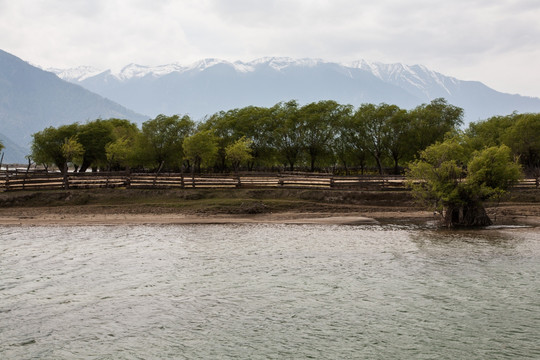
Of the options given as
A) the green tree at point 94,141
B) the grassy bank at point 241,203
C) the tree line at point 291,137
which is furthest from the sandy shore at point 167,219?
the green tree at point 94,141

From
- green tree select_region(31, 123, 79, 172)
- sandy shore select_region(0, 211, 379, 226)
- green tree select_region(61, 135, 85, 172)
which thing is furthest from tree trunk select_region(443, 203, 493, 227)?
green tree select_region(31, 123, 79, 172)

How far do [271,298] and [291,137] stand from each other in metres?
75.8

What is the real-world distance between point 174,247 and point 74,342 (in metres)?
15.9

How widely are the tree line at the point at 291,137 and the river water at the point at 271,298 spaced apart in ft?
172

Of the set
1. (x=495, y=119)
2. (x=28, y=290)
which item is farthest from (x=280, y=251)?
(x=495, y=119)

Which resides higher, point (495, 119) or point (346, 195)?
point (495, 119)

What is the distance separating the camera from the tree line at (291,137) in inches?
3292

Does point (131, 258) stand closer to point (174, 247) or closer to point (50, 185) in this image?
point (174, 247)

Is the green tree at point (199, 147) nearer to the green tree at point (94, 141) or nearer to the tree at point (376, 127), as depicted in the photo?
the green tree at point (94, 141)

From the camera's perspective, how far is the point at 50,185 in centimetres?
5522

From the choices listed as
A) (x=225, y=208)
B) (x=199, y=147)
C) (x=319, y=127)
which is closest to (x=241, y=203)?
(x=225, y=208)

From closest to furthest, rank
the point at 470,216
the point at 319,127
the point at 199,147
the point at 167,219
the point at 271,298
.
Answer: the point at 271,298
the point at 470,216
the point at 167,219
the point at 199,147
the point at 319,127

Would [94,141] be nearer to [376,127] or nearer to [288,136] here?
[288,136]

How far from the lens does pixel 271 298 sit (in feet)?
65.1
